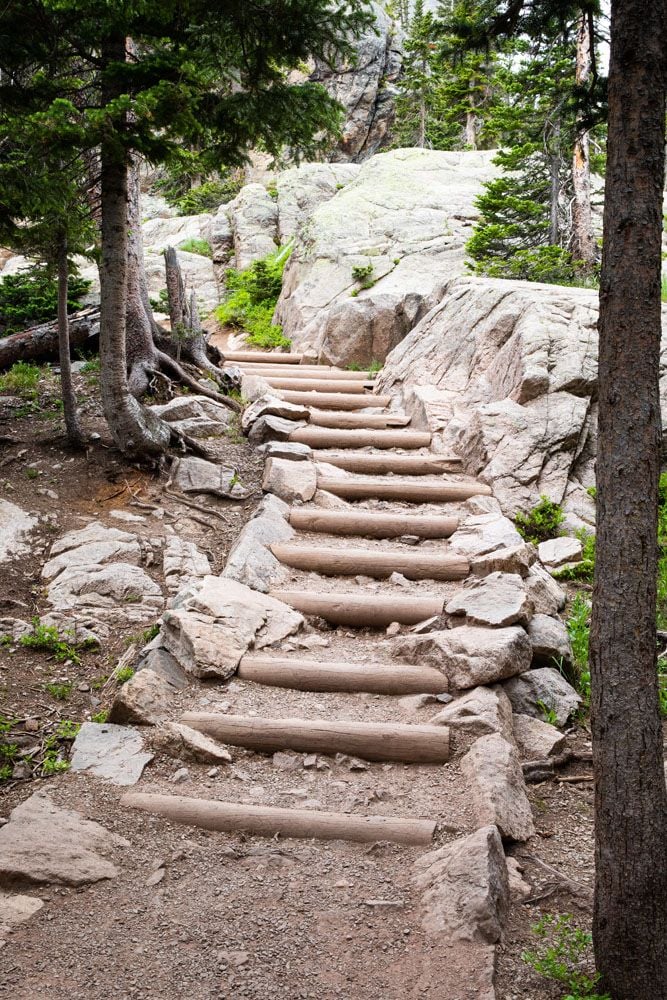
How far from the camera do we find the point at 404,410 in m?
10.5

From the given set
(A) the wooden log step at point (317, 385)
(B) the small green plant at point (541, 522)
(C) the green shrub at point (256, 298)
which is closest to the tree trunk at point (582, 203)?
(A) the wooden log step at point (317, 385)

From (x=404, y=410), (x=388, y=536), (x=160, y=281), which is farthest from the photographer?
(x=160, y=281)

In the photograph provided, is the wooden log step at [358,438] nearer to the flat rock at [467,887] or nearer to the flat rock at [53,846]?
the flat rock at [53,846]

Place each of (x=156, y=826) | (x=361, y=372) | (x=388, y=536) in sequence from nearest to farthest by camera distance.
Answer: (x=156, y=826), (x=388, y=536), (x=361, y=372)

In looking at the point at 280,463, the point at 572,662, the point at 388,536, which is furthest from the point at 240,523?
the point at 572,662

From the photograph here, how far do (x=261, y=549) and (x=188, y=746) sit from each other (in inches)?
99.1

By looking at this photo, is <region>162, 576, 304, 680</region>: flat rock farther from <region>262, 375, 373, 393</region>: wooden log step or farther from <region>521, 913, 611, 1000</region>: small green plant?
<region>262, 375, 373, 393</region>: wooden log step

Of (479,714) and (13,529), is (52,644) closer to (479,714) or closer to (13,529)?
(13,529)

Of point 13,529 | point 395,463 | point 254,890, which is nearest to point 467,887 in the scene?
point 254,890

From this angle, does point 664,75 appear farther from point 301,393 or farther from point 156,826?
point 301,393

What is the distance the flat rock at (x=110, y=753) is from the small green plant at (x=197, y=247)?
19.8 m

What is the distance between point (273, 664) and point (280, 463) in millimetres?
3432

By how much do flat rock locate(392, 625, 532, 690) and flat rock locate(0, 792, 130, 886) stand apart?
2.52m

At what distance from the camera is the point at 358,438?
953 cm
